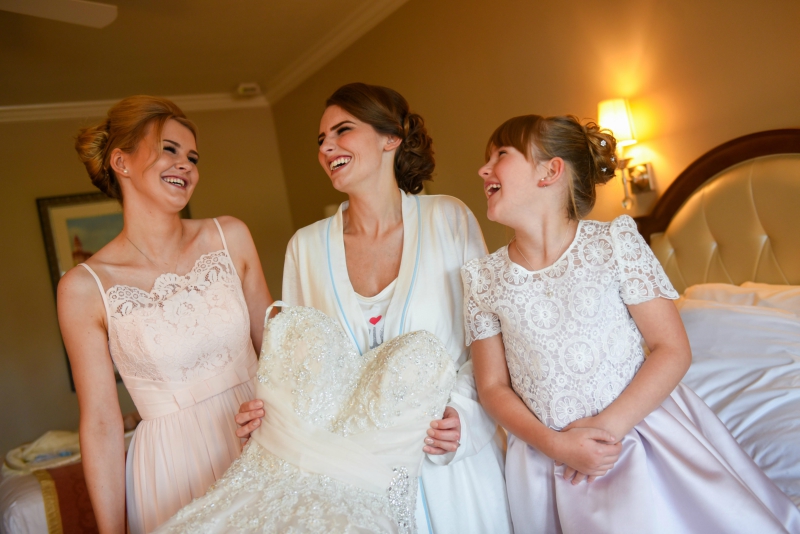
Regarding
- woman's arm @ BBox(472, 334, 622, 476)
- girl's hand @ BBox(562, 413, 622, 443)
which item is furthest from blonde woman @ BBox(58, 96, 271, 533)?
girl's hand @ BBox(562, 413, 622, 443)

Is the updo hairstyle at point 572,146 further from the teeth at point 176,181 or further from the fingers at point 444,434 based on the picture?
the teeth at point 176,181

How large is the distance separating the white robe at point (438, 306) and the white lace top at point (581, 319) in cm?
20

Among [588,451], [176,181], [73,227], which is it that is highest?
[73,227]

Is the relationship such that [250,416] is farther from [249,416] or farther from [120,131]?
[120,131]

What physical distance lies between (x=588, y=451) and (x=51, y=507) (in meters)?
2.84

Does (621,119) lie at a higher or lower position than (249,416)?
higher

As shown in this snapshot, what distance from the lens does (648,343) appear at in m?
1.54

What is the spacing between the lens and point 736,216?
2887 millimetres

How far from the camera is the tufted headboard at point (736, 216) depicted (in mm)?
2680

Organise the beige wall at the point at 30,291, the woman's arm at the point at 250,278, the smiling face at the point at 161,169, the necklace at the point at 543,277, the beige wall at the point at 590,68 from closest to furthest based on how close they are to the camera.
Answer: the necklace at the point at 543,277, the smiling face at the point at 161,169, the woman's arm at the point at 250,278, the beige wall at the point at 590,68, the beige wall at the point at 30,291

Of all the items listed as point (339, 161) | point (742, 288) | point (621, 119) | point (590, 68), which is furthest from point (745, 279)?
point (339, 161)

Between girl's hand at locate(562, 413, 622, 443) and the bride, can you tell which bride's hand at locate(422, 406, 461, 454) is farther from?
girl's hand at locate(562, 413, 622, 443)

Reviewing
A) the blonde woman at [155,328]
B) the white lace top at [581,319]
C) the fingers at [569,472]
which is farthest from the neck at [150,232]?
the fingers at [569,472]

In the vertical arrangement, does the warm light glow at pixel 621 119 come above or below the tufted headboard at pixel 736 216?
above
